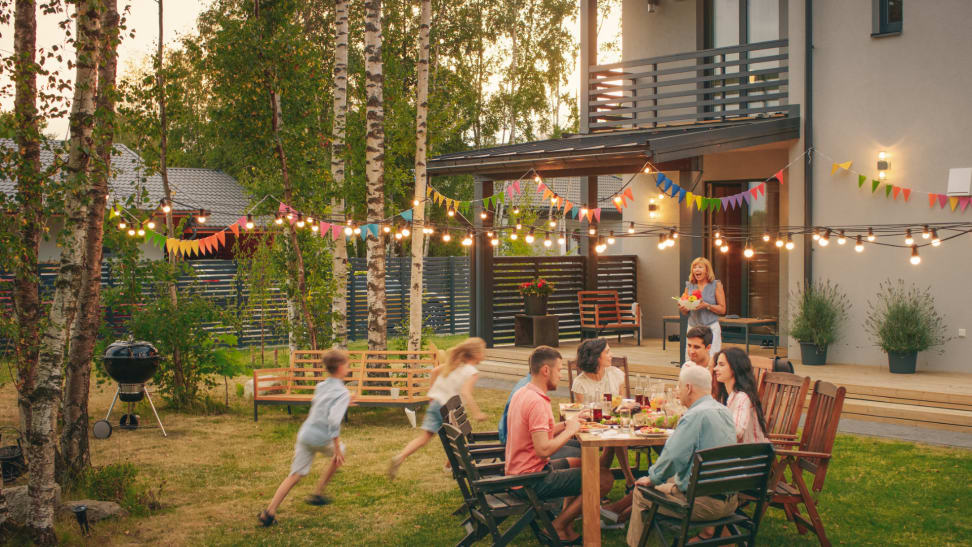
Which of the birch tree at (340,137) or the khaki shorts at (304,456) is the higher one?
the birch tree at (340,137)

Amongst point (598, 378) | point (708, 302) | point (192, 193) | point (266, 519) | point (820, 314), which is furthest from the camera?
point (192, 193)

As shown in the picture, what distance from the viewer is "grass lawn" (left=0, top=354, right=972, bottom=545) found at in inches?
244

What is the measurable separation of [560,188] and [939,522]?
2833 cm

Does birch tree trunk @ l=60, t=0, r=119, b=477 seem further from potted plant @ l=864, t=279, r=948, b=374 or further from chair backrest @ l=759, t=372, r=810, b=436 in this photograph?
potted plant @ l=864, t=279, r=948, b=374

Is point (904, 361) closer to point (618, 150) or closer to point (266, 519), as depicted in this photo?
point (618, 150)

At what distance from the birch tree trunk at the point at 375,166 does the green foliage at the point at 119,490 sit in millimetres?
4346

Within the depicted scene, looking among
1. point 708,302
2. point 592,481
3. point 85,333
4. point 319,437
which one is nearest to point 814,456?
point 592,481

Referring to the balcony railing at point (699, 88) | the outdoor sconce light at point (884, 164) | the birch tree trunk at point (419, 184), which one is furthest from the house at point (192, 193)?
the outdoor sconce light at point (884, 164)

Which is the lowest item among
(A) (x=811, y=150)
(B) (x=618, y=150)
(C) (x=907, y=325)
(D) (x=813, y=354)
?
(D) (x=813, y=354)

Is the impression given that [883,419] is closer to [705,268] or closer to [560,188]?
[705,268]

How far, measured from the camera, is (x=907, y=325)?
1109 centimetres

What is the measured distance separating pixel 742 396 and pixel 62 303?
4507 mm

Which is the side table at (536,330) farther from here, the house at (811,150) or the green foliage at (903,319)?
the green foliage at (903,319)

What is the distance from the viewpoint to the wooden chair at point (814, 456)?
18.5 ft
